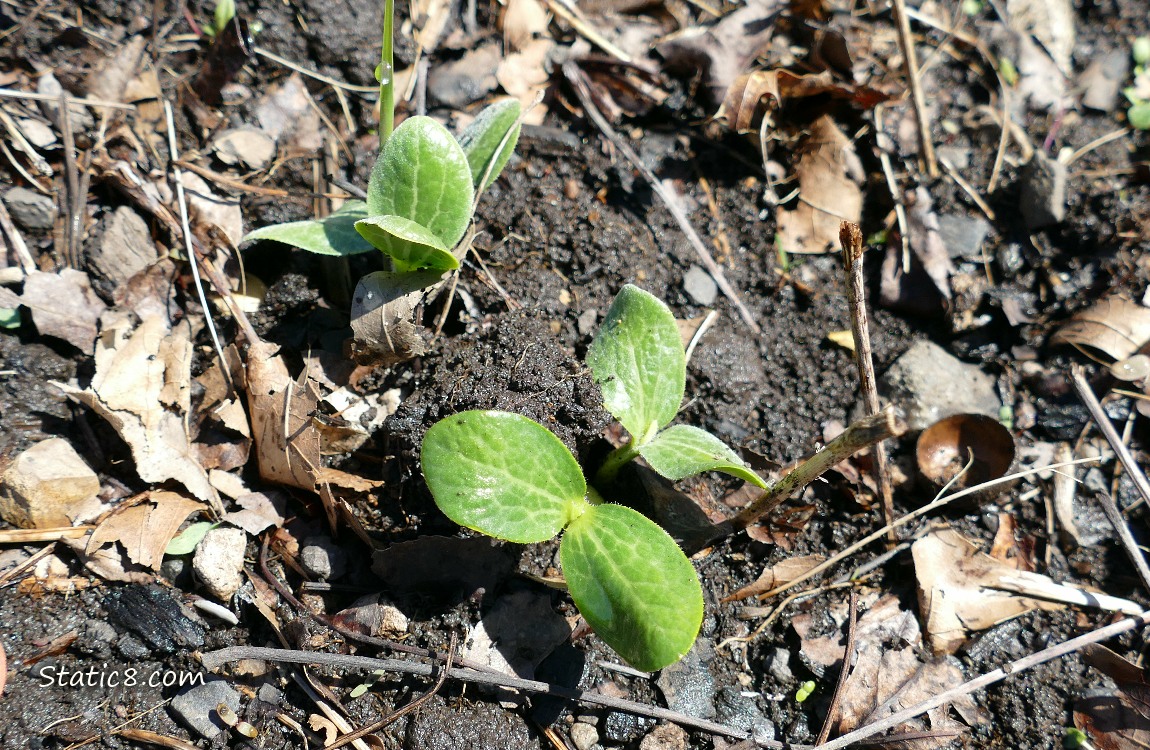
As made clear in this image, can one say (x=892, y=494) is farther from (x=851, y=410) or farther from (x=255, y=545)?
(x=255, y=545)

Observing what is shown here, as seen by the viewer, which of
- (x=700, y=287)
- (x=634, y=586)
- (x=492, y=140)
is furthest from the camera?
(x=700, y=287)

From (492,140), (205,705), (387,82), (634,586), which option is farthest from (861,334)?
(205,705)

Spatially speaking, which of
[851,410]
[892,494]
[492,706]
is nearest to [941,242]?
[851,410]

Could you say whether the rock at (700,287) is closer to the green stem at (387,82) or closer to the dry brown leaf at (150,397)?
the green stem at (387,82)

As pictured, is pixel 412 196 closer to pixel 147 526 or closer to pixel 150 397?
pixel 150 397

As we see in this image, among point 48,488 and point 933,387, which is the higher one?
point 48,488

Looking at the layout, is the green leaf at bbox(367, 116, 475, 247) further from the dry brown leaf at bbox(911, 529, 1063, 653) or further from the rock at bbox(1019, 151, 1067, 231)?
the rock at bbox(1019, 151, 1067, 231)

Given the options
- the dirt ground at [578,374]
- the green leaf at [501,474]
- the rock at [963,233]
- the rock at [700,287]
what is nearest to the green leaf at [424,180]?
the dirt ground at [578,374]
